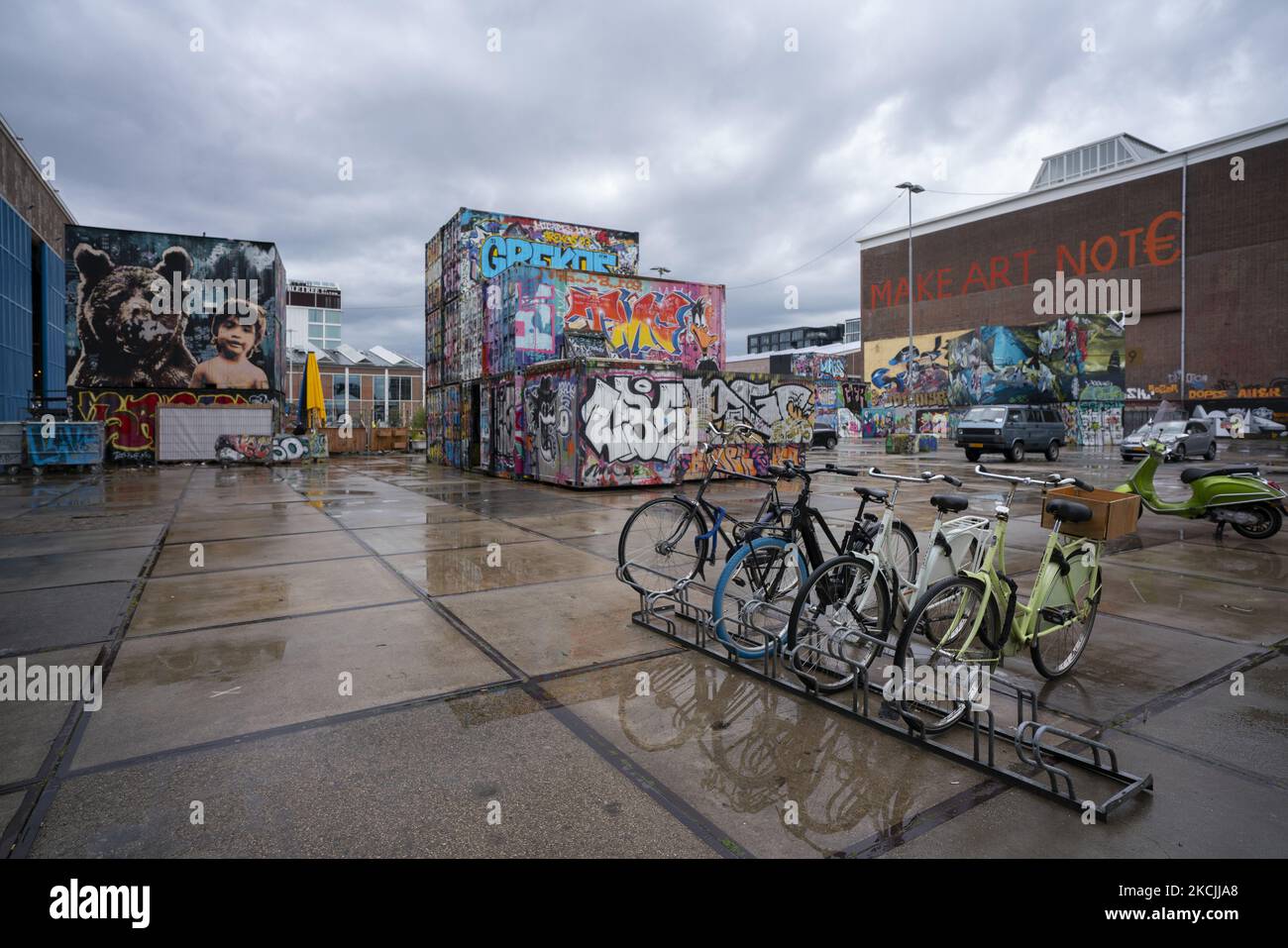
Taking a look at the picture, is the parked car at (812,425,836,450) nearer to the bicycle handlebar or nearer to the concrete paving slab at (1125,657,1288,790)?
the bicycle handlebar

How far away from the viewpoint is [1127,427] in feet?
138

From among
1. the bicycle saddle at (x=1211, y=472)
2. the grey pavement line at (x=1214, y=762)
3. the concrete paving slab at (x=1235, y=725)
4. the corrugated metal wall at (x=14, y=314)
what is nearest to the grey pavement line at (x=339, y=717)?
the grey pavement line at (x=1214, y=762)

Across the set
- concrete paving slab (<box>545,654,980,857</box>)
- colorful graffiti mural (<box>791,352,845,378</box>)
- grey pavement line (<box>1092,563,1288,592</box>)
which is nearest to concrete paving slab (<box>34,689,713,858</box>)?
concrete paving slab (<box>545,654,980,857</box>)

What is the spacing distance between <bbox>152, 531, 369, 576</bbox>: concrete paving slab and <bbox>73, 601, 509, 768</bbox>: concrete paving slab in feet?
8.65

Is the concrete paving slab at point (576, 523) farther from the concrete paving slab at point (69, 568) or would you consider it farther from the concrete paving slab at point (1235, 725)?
the concrete paving slab at point (1235, 725)

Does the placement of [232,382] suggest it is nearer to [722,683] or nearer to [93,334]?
[93,334]

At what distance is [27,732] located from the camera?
371 cm

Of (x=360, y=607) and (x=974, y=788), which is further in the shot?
(x=360, y=607)

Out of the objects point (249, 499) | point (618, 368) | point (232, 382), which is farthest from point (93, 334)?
point (618, 368)

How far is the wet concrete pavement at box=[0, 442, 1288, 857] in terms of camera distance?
2.82 metres

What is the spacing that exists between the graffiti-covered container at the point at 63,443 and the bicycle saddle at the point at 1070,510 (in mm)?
24881

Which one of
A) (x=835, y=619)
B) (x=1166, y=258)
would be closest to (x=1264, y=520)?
(x=835, y=619)

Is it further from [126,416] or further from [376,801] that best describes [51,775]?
[126,416]
